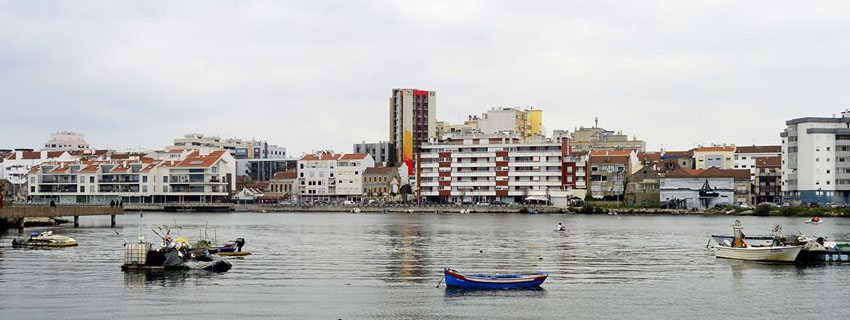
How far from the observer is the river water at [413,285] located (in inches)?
1265

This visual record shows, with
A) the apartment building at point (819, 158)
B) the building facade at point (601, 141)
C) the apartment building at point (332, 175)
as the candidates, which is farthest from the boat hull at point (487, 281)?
the building facade at point (601, 141)

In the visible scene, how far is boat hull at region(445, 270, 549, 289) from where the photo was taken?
122 ft

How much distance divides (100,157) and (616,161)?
269 feet

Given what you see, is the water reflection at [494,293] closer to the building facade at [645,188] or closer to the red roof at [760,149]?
the building facade at [645,188]

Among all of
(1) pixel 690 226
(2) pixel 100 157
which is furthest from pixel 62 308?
(2) pixel 100 157

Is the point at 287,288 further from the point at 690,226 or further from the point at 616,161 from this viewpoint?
the point at 616,161

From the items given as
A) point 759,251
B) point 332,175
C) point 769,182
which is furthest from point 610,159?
point 759,251

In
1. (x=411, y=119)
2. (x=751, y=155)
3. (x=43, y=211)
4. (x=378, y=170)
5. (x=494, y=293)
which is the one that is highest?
(x=411, y=119)

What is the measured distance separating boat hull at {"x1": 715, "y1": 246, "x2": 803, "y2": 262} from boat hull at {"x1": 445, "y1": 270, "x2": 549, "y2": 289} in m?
16.7

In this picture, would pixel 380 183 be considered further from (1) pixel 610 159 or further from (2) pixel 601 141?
(2) pixel 601 141

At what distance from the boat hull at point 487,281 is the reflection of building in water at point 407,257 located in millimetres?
3385

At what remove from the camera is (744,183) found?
128500 millimetres

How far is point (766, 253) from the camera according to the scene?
4897 centimetres

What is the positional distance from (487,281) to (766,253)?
18.7 metres
